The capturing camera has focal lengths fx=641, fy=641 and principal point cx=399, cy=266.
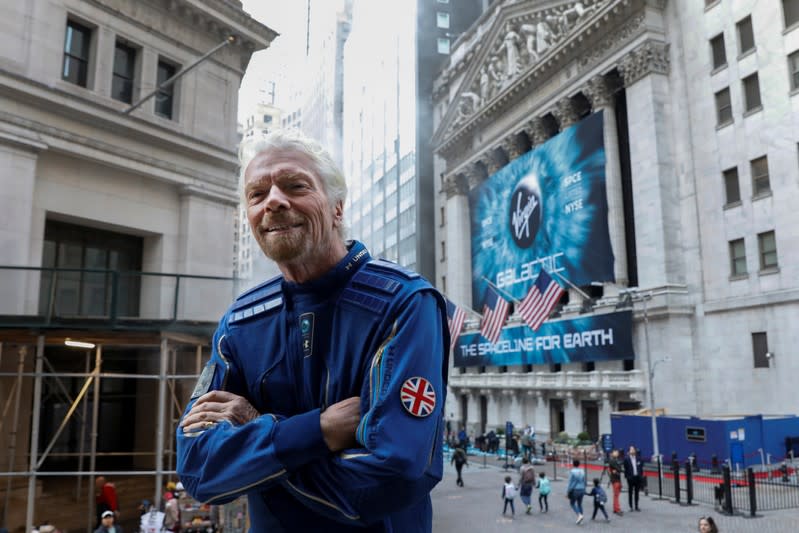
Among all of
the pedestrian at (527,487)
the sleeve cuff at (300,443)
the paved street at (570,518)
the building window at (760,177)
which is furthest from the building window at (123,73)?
the building window at (760,177)

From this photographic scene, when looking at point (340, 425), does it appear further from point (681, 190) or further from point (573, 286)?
point (573, 286)

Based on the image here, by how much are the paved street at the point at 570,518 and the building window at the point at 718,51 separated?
21.8 meters

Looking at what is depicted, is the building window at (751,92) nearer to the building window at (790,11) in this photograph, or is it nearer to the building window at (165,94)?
the building window at (790,11)

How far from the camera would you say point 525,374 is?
4212 cm

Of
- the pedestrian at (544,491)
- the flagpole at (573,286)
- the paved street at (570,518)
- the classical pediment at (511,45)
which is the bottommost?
the paved street at (570,518)

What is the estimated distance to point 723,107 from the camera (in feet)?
102

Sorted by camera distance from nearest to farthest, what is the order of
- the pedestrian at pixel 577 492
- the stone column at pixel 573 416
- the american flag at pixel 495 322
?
the pedestrian at pixel 577 492 → the american flag at pixel 495 322 → the stone column at pixel 573 416

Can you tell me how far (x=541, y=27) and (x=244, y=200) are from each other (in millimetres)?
45203

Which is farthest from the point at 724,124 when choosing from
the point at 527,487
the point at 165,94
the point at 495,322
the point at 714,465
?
the point at 165,94

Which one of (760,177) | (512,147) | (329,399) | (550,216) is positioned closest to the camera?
(329,399)

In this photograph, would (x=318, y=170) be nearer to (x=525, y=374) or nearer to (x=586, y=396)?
(x=586, y=396)

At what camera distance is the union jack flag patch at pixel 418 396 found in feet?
4.83

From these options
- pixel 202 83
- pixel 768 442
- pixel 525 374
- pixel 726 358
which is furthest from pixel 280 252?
pixel 525 374

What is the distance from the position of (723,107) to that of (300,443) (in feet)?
114
